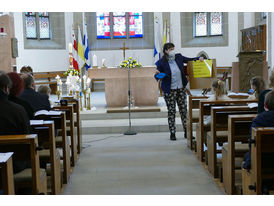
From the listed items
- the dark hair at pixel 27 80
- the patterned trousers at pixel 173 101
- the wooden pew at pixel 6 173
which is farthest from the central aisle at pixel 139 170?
the wooden pew at pixel 6 173

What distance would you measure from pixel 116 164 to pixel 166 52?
219 cm

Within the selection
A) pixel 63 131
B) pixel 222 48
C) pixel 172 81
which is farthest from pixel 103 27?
pixel 63 131

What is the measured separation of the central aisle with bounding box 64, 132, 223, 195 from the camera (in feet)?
13.7

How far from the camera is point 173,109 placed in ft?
21.5

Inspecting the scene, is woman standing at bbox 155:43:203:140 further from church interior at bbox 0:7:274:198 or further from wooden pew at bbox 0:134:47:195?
wooden pew at bbox 0:134:47:195

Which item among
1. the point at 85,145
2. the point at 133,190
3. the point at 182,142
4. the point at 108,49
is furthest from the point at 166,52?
the point at 108,49

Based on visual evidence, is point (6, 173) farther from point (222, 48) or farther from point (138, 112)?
point (222, 48)

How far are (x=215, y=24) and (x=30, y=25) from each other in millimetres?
6944

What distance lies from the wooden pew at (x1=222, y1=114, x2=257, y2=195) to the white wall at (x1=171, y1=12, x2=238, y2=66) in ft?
37.2

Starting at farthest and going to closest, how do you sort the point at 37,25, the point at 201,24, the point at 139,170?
1. the point at 201,24
2. the point at 37,25
3. the point at 139,170

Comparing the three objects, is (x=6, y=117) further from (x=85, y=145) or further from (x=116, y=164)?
(x=85, y=145)

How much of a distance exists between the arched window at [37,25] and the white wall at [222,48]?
15.7 feet

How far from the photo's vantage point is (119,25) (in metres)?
15.7

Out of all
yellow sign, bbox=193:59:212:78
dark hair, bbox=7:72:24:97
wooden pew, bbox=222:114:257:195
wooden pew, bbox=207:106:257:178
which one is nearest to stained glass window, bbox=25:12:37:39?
yellow sign, bbox=193:59:212:78
